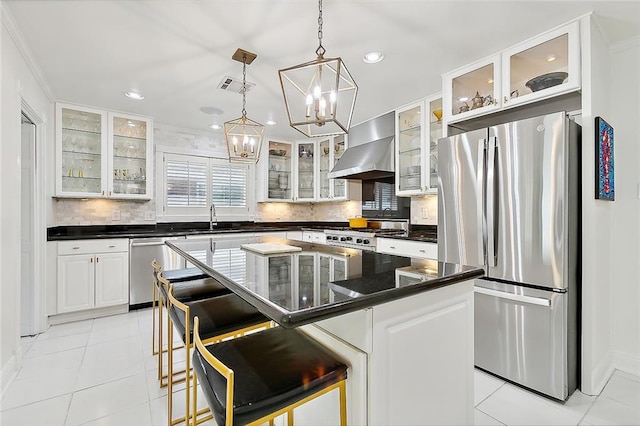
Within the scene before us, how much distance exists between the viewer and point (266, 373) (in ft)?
3.39

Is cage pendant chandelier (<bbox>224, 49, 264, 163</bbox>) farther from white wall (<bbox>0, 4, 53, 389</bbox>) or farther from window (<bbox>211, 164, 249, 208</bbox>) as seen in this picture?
window (<bbox>211, 164, 249, 208</bbox>)

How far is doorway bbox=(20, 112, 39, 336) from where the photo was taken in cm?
295

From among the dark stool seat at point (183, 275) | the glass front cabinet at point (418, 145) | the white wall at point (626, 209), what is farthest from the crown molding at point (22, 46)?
the white wall at point (626, 209)

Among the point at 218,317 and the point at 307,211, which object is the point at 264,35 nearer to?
the point at 218,317

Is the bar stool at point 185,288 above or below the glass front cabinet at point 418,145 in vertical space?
below

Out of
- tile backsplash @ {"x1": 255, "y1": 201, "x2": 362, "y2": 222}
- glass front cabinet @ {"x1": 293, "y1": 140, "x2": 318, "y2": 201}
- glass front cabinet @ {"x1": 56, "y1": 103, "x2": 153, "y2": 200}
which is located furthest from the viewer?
glass front cabinet @ {"x1": 293, "y1": 140, "x2": 318, "y2": 201}

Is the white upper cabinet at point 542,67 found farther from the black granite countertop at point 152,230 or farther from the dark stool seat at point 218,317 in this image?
the black granite countertop at point 152,230

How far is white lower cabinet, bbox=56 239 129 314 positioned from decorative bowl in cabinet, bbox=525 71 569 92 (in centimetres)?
433

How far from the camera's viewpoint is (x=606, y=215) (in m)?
2.28

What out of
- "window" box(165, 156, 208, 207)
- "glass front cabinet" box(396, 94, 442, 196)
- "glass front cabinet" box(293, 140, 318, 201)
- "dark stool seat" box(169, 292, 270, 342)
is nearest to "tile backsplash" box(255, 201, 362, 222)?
"glass front cabinet" box(293, 140, 318, 201)

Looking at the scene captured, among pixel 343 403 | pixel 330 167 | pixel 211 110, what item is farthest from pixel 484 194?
pixel 211 110

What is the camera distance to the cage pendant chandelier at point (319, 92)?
1.46m

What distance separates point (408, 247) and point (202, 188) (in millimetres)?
3303

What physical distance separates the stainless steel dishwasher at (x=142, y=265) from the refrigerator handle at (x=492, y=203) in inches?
142
